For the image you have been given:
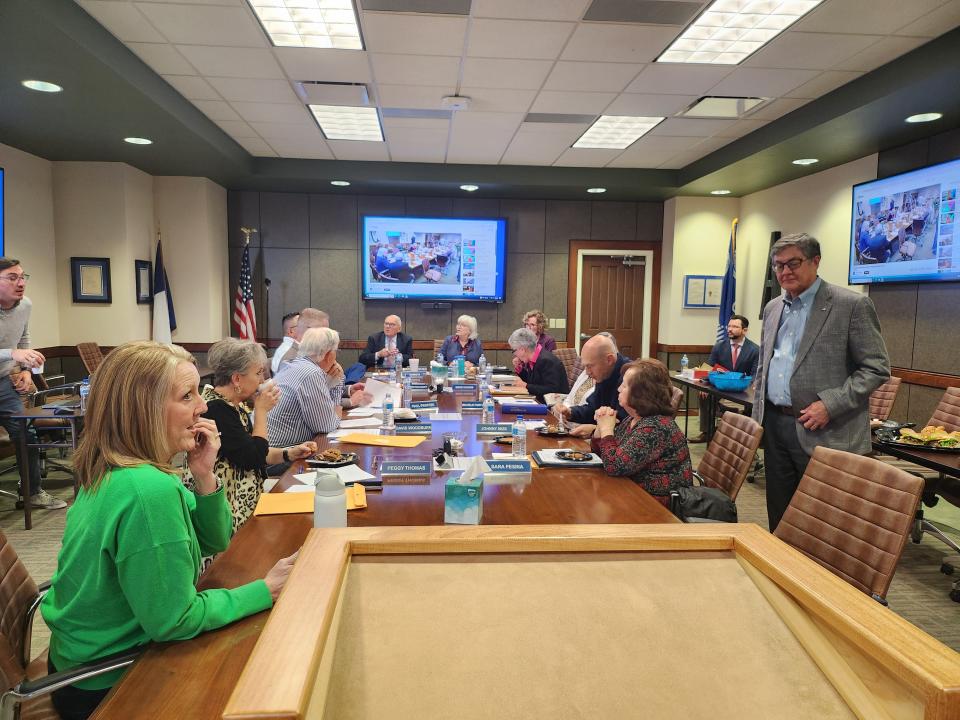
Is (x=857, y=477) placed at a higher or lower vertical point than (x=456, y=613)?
lower

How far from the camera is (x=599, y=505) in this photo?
2.09m

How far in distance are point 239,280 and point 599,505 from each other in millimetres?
6899

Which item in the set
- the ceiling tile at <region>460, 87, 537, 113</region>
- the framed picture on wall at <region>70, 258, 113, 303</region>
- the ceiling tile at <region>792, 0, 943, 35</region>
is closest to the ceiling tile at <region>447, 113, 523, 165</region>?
the ceiling tile at <region>460, 87, 537, 113</region>

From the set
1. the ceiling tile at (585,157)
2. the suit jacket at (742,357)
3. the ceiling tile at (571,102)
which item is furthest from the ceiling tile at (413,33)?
the suit jacket at (742,357)

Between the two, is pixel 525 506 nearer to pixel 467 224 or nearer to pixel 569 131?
pixel 569 131

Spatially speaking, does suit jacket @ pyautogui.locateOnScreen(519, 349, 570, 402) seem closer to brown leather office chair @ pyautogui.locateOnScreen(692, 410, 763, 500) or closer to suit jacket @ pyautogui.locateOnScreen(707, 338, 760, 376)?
suit jacket @ pyautogui.locateOnScreen(707, 338, 760, 376)

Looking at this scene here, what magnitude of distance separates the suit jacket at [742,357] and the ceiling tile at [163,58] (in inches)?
217

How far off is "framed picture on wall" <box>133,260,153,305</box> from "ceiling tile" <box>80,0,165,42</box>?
3467 mm

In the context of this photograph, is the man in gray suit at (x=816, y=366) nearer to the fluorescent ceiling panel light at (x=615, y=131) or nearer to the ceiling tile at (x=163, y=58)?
the fluorescent ceiling panel light at (x=615, y=131)

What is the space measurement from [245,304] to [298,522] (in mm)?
6448

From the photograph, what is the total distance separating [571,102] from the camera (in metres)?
4.98

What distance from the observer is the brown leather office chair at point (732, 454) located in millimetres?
2742

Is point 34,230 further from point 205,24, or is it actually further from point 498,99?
point 498,99

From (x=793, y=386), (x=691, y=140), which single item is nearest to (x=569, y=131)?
(x=691, y=140)
